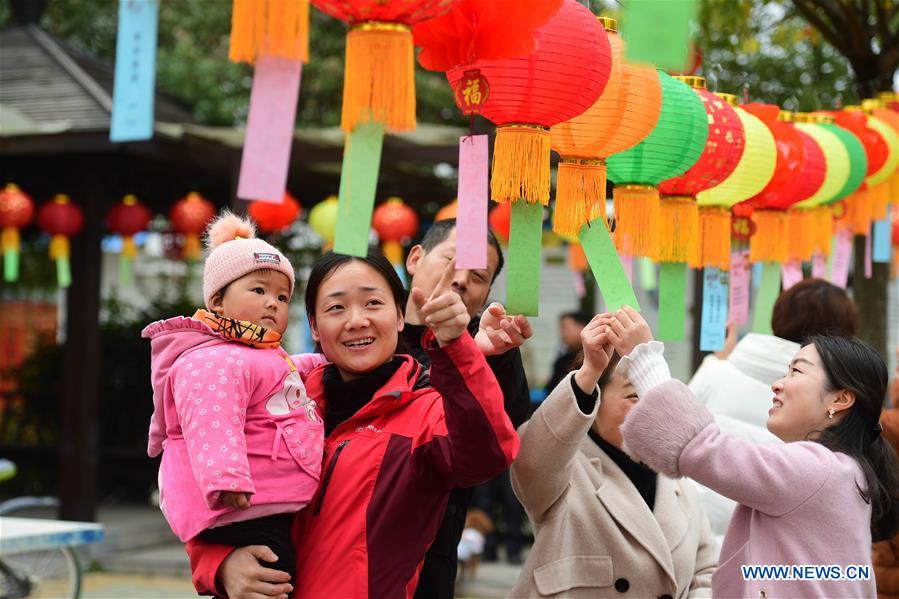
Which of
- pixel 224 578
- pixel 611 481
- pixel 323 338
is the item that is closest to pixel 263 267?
pixel 323 338

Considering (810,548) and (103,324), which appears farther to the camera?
(103,324)

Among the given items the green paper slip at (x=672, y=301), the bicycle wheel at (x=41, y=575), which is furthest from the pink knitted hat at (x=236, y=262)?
the bicycle wheel at (x=41, y=575)

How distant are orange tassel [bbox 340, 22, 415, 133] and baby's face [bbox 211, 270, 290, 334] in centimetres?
70

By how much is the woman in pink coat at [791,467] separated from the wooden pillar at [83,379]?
7887 millimetres

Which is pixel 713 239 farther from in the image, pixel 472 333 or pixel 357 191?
pixel 357 191

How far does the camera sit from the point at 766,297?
14.5ft

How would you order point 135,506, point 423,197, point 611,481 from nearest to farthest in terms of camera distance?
point 611,481 < point 423,197 < point 135,506

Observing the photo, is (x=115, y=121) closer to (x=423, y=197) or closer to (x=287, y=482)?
(x=287, y=482)

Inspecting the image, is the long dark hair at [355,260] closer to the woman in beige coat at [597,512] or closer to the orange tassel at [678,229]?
the woman in beige coat at [597,512]

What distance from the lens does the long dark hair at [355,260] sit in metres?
2.92

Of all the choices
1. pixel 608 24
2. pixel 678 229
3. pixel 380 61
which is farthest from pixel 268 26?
pixel 678 229

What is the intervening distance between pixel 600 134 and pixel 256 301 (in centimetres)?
101

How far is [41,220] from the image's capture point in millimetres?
9656

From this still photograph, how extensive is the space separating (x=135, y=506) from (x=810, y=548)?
10733mm
